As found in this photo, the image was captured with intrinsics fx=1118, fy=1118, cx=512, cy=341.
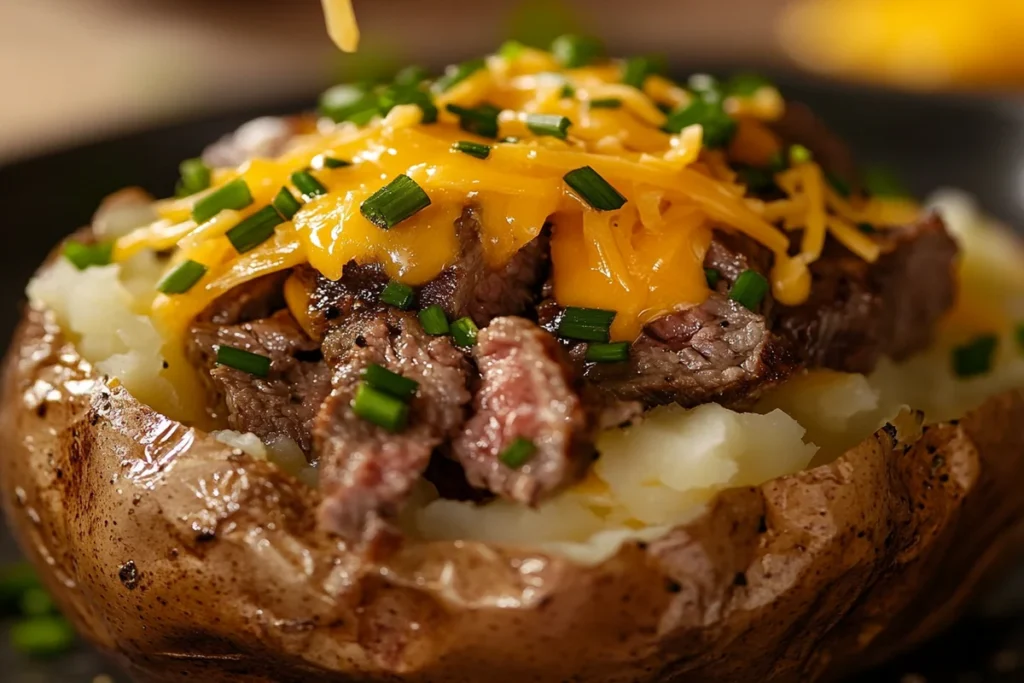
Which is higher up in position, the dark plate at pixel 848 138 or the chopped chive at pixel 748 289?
the chopped chive at pixel 748 289

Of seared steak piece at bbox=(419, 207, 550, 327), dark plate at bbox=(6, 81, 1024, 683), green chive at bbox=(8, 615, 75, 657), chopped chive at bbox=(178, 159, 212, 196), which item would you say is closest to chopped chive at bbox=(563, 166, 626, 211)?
seared steak piece at bbox=(419, 207, 550, 327)

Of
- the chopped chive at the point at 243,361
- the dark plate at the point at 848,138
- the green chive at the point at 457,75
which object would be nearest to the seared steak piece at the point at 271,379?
the chopped chive at the point at 243,361

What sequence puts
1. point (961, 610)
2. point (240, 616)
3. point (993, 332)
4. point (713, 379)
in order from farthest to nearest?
1. point (993, 332)
2. point (961, 610)
3. point (713, 379)
4. point (240, 616)

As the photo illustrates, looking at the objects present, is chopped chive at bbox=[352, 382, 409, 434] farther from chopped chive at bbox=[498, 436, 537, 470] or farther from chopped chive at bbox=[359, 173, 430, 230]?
chopped chive at bbox=[359, 173, 430, 230]

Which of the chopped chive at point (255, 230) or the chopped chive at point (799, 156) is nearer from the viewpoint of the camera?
the chopped chive at point (255, 230)

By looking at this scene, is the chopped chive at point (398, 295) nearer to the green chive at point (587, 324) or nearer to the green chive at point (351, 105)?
the green chive at point (587, 324)

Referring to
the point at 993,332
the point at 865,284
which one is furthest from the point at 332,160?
the point at 993,332

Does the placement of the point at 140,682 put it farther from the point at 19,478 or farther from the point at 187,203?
the point at 187,203
